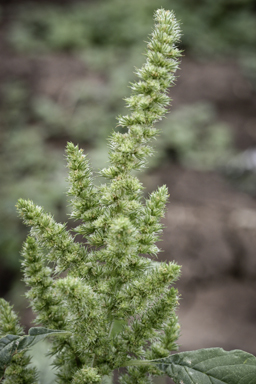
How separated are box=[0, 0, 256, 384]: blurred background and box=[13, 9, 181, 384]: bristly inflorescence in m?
2.43

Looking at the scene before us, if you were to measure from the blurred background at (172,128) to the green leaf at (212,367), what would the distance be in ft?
8.46

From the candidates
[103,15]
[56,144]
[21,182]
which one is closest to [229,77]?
[103,15]

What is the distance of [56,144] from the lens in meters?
6.10

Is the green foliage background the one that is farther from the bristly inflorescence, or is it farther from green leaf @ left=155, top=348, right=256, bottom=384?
green leaf @ left=155, top=348, right=256, bottom=384

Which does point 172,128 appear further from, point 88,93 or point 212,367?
point 212,367

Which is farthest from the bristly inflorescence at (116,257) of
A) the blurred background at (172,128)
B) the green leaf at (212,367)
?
the blurred background at (172,128)

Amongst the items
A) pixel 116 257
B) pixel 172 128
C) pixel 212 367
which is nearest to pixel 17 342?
pixel 116 257

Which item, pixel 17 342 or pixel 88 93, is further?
pixel 88 93

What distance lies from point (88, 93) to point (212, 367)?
643 centimetres

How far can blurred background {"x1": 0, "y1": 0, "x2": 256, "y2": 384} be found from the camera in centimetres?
430

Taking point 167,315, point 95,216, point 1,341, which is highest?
point 95,216

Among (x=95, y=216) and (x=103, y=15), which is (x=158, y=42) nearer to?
(x=95, y=216)

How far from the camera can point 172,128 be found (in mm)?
6102

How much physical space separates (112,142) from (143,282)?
1.20ft
